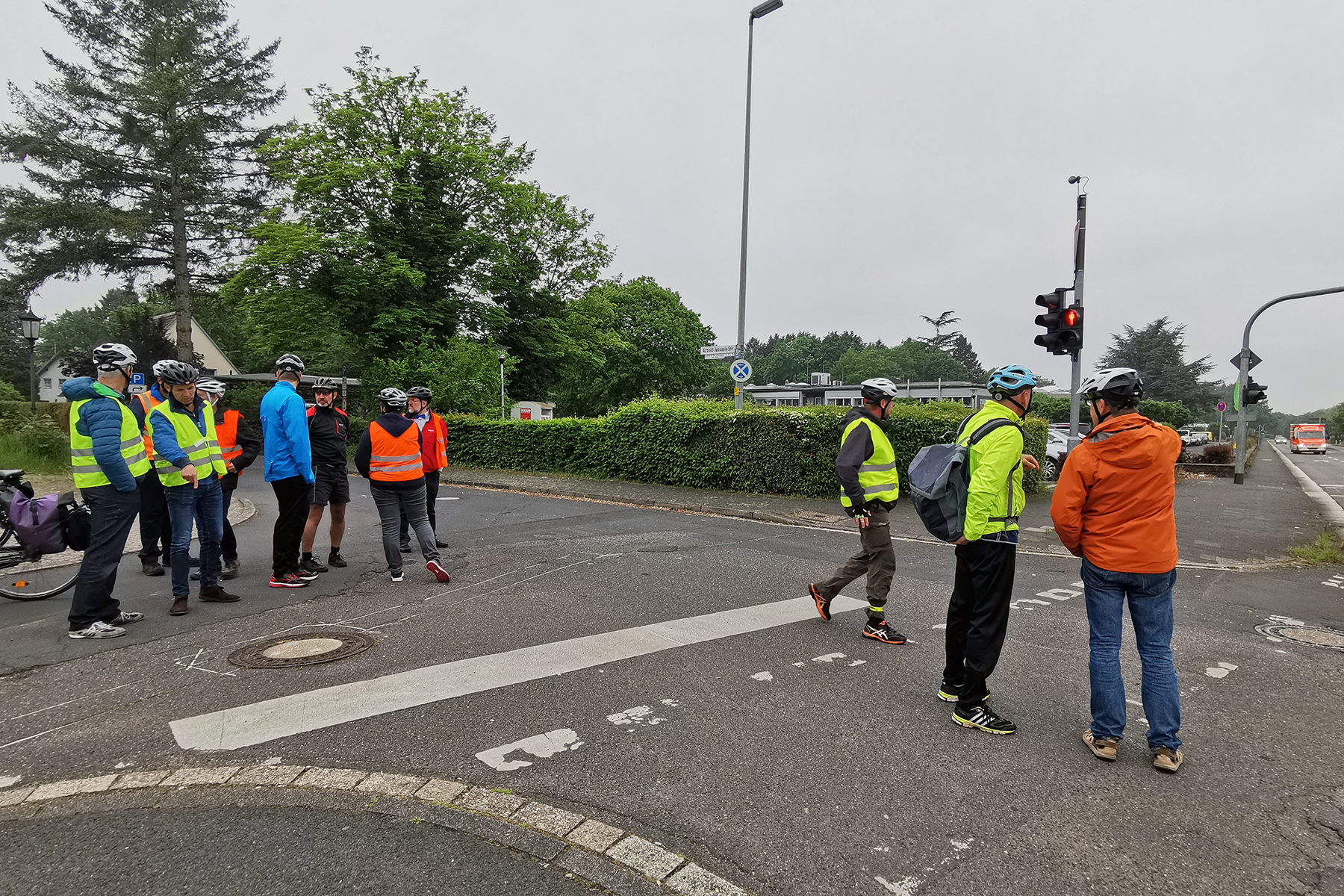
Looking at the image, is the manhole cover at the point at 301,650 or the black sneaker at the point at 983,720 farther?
the manhole cover at the point at 301,650

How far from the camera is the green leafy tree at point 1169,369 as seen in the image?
69312 millimetres

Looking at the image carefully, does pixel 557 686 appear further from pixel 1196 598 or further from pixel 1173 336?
pixel 1173 336

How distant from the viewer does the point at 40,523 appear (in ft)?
18.9

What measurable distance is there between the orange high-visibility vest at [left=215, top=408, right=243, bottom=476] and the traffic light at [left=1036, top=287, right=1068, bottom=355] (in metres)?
10.2

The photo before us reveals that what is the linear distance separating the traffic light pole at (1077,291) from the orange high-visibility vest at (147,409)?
36.3 feet

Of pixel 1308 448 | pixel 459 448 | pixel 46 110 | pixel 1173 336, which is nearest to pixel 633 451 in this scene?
pixel 459 448

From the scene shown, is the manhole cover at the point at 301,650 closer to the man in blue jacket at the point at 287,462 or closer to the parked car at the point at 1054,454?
the man in blue jacket at the point at 287,462

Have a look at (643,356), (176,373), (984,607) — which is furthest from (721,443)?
(643,356)

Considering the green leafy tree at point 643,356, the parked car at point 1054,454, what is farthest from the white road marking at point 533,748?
the green leafy tree at point 643,356

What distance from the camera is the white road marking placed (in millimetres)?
3242

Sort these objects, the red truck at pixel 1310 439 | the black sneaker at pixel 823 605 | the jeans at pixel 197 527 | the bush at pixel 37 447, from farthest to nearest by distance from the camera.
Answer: the red truck at pixel 1310 439
the bush at pixel 37 447
the jeans at pixel 197 527
the black sneaker at pixel 823 605

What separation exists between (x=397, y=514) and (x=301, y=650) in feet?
7.56

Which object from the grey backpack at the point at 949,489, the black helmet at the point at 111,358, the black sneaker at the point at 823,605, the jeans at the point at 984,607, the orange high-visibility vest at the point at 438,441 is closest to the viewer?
the jeans at the point at 984,607

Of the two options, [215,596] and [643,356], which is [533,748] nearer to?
[215,596]
